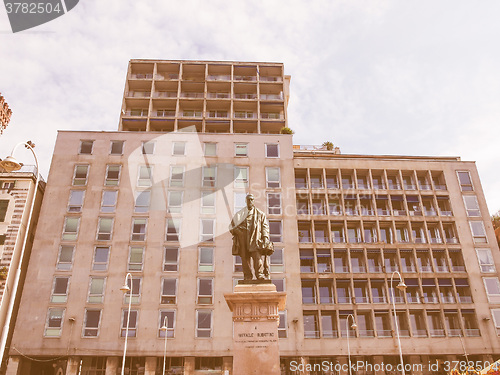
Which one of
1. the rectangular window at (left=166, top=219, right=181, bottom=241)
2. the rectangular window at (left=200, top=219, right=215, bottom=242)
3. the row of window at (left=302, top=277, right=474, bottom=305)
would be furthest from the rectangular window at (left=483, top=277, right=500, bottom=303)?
the rectangular window at (left=166, top=219, right=181, bottom=241)

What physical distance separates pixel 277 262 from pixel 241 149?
14.2 m

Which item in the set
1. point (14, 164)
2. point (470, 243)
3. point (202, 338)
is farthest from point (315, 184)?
point (14, 164)

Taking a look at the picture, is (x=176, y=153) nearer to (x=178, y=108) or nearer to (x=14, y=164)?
(x=178, y=108)

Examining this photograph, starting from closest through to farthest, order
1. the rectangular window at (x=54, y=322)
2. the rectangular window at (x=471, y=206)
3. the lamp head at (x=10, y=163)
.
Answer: the lamp head at (x=10, y=163), the rectangular window at (x=54, y=322), the rectangular window at (x=471, y=206)

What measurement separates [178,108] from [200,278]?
1003 inches

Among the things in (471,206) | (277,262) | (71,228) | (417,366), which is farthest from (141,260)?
(471,206)

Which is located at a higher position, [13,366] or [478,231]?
[478,231]

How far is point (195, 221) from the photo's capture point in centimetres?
4531

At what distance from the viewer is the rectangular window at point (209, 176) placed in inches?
1874

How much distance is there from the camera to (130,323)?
4044cm

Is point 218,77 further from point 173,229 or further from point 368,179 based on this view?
point 173,229

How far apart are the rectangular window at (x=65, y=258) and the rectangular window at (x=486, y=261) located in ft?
140

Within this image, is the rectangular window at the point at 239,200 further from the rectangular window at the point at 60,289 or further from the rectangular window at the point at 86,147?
the rectangular window at the point at 60,289

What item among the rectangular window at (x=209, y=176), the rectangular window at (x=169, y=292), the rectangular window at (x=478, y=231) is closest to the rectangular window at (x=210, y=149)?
the rectangular window at (x=209, y=176)
